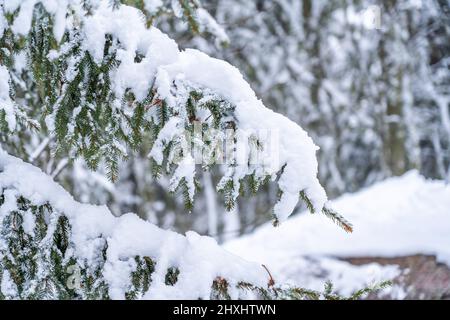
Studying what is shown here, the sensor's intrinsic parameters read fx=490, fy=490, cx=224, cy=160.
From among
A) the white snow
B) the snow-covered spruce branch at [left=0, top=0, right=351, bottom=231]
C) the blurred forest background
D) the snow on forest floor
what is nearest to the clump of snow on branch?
the snow-covered spruce branch at [left=0, top=0, right=351, bottom=231]

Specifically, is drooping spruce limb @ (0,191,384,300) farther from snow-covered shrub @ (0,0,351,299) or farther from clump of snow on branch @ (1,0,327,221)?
clump of snow on branch @ (1,0,327,221)

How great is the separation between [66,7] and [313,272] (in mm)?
2932

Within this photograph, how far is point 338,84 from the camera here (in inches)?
444

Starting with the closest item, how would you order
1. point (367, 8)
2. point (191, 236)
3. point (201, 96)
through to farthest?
point (201, 96) < point (191, 236) < point (367, 8)

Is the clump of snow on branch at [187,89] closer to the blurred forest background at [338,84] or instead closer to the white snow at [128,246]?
the white snow at [128,246]

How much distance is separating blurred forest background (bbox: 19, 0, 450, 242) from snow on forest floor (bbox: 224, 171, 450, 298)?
2.18m

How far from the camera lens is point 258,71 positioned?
10.9 m

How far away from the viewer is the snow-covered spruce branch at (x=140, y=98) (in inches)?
81.4

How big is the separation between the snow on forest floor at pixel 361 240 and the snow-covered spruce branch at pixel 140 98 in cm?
209

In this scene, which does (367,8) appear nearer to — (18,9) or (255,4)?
(255,4)

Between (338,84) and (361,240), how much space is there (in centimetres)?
748

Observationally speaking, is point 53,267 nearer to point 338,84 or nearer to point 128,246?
point 128,246

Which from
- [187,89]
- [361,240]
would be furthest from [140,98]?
[361,240]

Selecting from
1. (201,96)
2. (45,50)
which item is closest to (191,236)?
(201,96)
